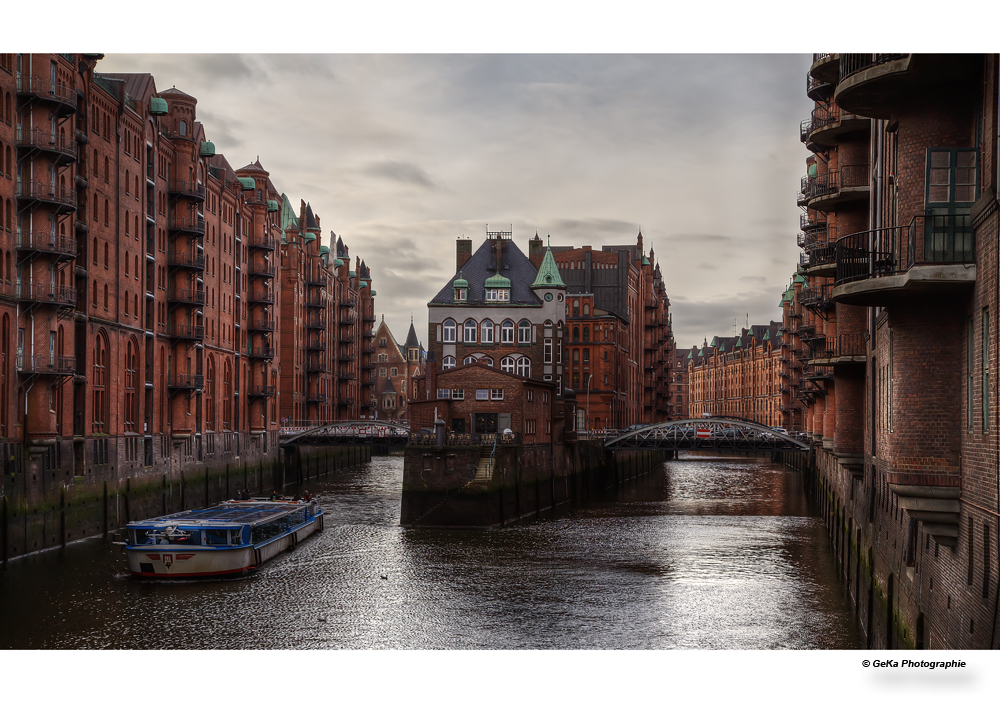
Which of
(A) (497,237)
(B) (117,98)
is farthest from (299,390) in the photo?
(B) (117,98)

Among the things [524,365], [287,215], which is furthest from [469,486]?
[287,215]

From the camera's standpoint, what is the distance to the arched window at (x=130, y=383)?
196 ft

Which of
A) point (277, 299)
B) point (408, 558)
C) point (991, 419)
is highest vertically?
point (277, 299)

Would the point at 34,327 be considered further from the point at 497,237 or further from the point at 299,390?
the point at 299,390

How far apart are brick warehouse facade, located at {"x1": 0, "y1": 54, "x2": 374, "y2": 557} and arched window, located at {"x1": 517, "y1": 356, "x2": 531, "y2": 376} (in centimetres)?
2081

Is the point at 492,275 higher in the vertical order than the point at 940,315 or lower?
higher

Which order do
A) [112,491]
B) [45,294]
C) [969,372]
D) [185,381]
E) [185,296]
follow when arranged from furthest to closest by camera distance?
[185,381] < [185,296] < [112,491] < [45,294] < [969,372]

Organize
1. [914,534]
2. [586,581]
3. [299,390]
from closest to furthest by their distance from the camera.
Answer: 1. [914,534]
2. [586,581]
3. [299,390]

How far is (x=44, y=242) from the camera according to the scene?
153 feet

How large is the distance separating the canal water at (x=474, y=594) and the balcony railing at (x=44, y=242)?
42.4 feet

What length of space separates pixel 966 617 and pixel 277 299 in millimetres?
91457

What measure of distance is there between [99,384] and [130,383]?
494cm

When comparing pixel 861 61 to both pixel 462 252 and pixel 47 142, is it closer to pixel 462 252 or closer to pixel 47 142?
pixel 47 142

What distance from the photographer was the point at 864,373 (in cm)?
4059
